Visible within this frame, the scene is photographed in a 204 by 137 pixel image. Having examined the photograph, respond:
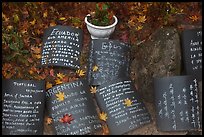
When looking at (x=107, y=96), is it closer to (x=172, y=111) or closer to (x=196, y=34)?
(x=172, y=111)

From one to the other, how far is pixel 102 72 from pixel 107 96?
1.34 feet

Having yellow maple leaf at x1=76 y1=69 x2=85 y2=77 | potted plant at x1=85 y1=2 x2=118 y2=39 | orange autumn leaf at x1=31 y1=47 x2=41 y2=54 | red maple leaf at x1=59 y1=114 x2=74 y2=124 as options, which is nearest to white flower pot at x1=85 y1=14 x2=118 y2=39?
potted plant at x1=85 y1=2 x2=118 y2=39

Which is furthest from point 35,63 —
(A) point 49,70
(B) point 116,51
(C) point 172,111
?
(C) point 172,111

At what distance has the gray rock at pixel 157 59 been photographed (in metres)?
4.69

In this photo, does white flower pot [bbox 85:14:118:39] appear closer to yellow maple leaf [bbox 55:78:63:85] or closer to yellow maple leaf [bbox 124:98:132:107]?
yellow maple leaf [bbox 55:78:63:85]

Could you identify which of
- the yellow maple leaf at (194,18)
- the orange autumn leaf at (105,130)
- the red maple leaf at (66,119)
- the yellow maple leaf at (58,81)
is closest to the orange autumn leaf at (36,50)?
the yellow maple leaf at (58,81)

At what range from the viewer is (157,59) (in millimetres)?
4770

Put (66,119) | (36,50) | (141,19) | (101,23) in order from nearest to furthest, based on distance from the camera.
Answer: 1. (66,119)
2. (101,23)
3. (36,50)
4. (141,19)

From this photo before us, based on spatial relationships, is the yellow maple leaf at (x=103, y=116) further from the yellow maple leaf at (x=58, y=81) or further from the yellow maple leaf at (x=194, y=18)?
the yellow maple leaf at (x=194, y=18)

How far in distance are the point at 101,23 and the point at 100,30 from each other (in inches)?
4.1

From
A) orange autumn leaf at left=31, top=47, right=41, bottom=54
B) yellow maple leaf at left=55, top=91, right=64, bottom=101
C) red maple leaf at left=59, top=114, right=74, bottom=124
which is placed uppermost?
orange autumn leaf at left=31, top=47, right=41, bottom=54

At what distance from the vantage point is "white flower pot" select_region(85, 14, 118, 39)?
16.7 feet

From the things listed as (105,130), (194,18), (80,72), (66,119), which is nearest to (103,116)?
(105,130)

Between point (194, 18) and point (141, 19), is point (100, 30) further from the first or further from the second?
point (194, 18)
